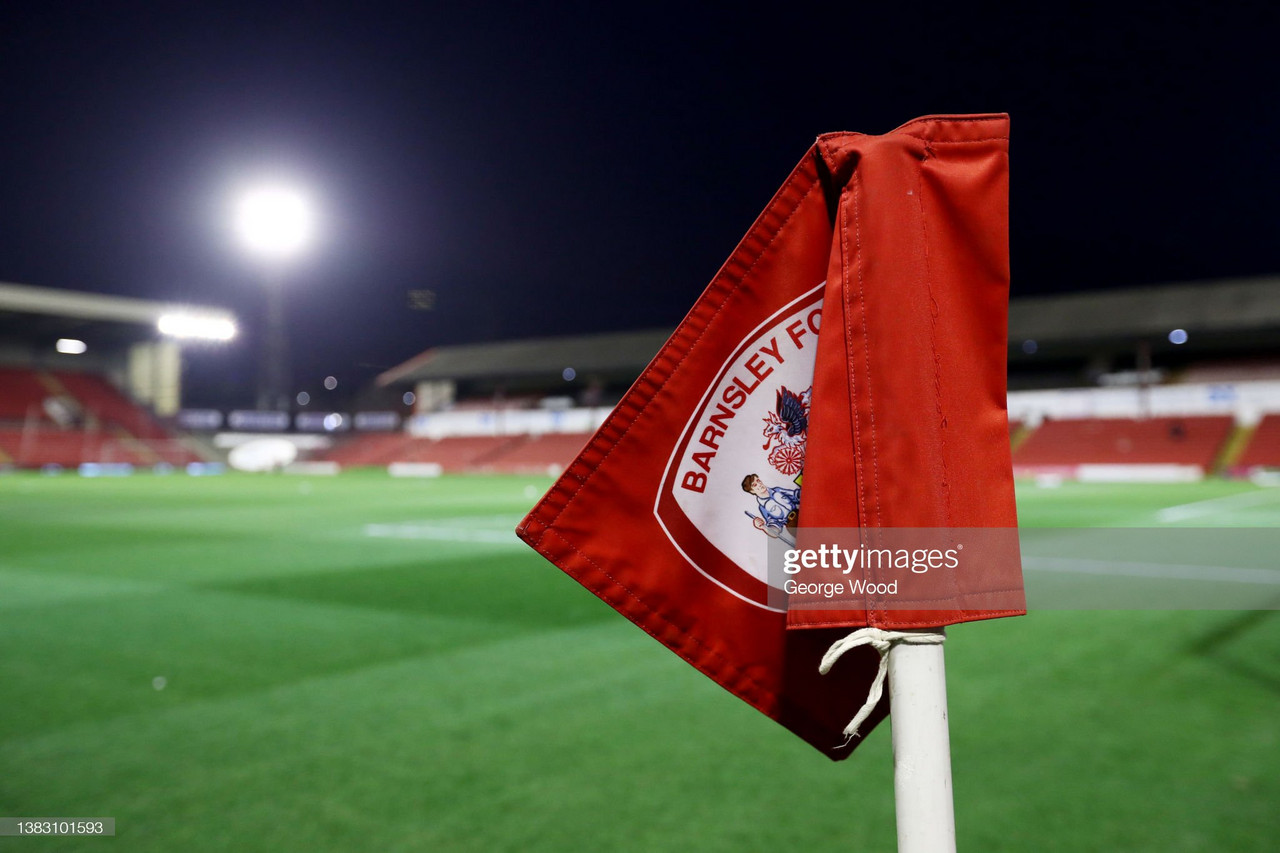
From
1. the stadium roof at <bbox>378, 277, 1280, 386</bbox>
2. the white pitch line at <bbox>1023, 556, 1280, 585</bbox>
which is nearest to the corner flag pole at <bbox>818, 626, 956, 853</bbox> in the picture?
the white pitch line at <bbox>1023, 556, 1280, 585</bbox>

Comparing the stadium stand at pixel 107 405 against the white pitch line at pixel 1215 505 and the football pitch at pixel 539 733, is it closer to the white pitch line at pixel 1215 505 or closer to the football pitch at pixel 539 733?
the football pitch at pixel 539 733

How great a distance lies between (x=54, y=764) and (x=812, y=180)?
3.35 meters

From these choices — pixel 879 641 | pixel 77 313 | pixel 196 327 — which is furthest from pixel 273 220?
pixel 879 641

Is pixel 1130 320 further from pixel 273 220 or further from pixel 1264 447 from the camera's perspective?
pixel 273 220

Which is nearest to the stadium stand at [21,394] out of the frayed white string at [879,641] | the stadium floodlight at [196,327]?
the stadium floodlight at [196,327]

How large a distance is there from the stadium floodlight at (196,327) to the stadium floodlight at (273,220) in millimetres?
4337

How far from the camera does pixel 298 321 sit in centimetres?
5634

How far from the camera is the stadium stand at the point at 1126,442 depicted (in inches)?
1238

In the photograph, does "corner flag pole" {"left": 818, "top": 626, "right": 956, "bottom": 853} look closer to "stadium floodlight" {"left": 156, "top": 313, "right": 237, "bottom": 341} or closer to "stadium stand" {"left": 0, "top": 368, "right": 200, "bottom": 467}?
"stadium floodlight" {"left": 156, "top": 313, "right": 237, "bottom": 341}

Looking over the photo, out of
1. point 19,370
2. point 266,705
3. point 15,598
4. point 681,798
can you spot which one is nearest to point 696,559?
point 681,798

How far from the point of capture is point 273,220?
44.4m

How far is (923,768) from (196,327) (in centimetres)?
4685

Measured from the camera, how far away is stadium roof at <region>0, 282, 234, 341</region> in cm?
3578

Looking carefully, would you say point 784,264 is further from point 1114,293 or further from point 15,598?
point 1114,293
